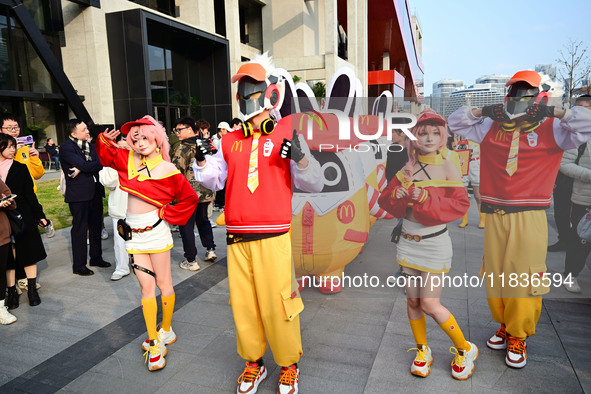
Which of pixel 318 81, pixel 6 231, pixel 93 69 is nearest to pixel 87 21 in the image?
pixel 93 69

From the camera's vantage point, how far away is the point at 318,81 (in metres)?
22.2

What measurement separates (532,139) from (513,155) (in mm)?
150

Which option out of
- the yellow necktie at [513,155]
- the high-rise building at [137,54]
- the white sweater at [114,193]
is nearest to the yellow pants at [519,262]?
the yellow necktie at [513,155]

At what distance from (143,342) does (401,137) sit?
2571 millimetres

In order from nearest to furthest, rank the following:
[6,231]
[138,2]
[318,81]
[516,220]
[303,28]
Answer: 1. [516,220]
2. [6,231]
3. [138,2]
4. [318,81]
5. [303,28]

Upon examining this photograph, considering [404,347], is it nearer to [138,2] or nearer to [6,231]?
[6,231]

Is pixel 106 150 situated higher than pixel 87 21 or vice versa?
pixel 87 21

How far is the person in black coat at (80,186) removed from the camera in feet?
16.1

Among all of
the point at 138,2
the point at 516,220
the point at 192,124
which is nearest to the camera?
the point at 516,220

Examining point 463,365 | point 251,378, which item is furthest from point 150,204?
point 463,365

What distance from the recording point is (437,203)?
2748 mm

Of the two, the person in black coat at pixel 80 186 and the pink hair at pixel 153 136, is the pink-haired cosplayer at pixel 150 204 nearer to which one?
the pink hair at pixel 153 136

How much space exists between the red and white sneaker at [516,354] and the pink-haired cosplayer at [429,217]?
0.29 meters

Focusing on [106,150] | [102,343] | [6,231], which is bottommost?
[102,343]
